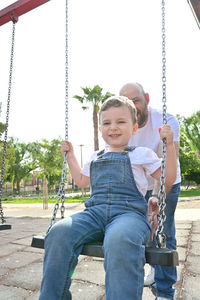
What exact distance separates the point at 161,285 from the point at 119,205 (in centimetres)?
73

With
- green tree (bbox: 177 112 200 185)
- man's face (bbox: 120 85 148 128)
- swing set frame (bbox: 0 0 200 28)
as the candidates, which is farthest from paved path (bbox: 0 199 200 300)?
green tree (bbox: 177 112 200 185)

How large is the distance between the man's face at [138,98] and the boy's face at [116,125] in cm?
38

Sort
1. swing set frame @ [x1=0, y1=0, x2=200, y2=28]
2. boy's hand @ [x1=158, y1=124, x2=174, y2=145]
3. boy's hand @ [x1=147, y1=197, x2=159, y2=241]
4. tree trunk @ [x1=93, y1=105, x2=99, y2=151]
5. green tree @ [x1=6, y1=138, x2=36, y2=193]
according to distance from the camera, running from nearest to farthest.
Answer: boy's hand @ [x1=158, y1=124, x2=174, y2=145]
boy's hand @ [x1=147, y1=197, x2=159, y2=241]
swing set frame @ [x1=0, y1=0, x2=200, y2=28]
tree trunk @ [x1=93, y1=105, x2=99, y2=151]
green tree @ [x1=6, y1=138, x2=36, y2=193]

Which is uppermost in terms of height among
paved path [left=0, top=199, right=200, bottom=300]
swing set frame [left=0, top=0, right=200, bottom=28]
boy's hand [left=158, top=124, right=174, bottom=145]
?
swing set frame [left=0, top=0, right=200, bottom=28]

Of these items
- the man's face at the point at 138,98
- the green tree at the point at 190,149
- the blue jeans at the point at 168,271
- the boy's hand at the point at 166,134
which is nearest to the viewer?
the boy's hand at the point at 166,134

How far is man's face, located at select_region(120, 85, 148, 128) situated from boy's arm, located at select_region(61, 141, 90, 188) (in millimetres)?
534

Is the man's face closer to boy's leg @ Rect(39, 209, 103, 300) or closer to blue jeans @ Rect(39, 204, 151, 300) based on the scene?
blue jeans @ Rect(39, 204, 151, 300)

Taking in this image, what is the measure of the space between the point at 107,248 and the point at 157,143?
3.27ft

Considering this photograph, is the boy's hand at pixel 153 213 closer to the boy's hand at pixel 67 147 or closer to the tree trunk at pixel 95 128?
the boy's hand at pixel 67 147

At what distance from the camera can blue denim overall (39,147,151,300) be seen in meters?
1.16

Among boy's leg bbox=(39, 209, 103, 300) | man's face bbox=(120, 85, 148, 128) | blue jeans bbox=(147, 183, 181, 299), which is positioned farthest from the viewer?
man's face bbox=(120, 85, 148, 128)

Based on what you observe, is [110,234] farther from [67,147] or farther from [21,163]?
[21,163]

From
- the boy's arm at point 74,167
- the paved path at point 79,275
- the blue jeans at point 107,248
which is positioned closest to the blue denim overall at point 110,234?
the blue jeans at point 107,248

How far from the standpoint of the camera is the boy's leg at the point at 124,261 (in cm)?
112
